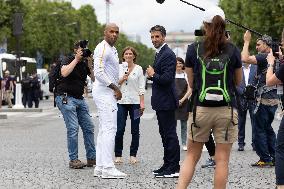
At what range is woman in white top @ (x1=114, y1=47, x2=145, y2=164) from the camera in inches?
460

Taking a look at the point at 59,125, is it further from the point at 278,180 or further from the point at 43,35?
the point at 43,35

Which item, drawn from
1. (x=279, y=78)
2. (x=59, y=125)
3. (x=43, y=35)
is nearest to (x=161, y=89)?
(x=279, y=78)

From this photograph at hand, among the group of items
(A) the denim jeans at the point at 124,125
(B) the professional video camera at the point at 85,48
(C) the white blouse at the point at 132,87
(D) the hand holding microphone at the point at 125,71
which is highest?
(B) the professional video camera at the point at 85,48

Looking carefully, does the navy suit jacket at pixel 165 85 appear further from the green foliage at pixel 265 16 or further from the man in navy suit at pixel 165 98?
the green foliage at pixel 265 16

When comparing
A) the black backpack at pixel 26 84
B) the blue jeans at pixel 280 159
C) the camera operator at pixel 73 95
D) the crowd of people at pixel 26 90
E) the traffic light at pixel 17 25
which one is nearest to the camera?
the blue jeans at pixel 280 159

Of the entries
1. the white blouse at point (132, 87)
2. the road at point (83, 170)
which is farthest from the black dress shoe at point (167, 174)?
the white blouse at point (132, 87)

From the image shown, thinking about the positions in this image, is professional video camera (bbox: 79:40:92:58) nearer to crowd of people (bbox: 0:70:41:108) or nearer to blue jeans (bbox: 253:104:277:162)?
blue jeans (bbox: 253:104:277:162)

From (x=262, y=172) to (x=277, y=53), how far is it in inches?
117

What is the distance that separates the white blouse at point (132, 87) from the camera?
11.7 meters

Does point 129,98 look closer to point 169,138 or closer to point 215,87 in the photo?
point 169,138

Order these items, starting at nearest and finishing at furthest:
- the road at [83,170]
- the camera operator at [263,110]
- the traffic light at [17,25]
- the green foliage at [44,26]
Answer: the road at [83,170]
the camera operator at [263,110]
the traffic light at [17,25]
the green foliage at [44,26]

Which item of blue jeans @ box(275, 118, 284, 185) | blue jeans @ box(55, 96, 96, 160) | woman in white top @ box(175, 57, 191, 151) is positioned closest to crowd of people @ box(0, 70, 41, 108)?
woman in white top @ box(175, 57, 191, 151)

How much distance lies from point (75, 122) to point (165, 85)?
162 cm

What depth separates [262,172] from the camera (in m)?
10.3
